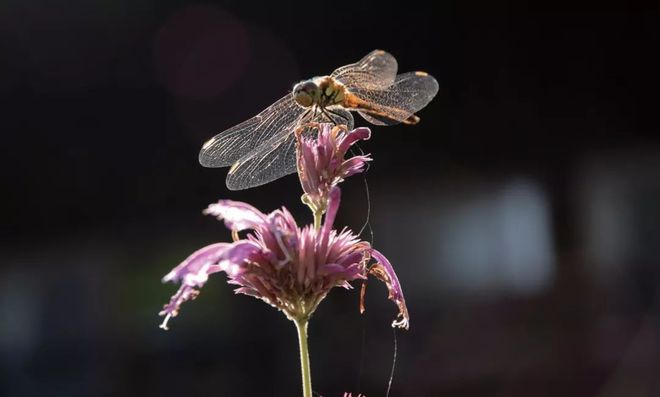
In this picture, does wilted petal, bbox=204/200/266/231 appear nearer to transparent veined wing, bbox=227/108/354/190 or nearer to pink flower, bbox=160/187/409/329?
pink flower, bbox=160/187/409/329

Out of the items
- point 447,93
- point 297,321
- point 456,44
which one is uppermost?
point 456,44

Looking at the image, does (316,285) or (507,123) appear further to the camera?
(507,123)

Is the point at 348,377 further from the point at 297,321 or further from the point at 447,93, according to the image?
the point at 297,321

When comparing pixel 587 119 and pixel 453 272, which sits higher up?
pixel 587 119

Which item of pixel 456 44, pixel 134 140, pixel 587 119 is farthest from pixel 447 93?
pixel 134 140

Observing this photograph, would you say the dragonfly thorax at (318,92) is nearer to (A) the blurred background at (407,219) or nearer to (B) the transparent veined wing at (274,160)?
(B) the transparent veined wing at (274,160)

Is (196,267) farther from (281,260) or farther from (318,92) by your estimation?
(318,92)

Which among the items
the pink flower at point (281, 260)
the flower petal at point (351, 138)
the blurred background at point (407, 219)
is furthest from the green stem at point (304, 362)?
the blurred background at point (407, 219)

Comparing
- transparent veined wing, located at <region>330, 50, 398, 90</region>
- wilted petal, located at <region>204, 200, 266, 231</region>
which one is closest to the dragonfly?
transparent veined wing, located at <region>330, 50, 398, 90</region>
